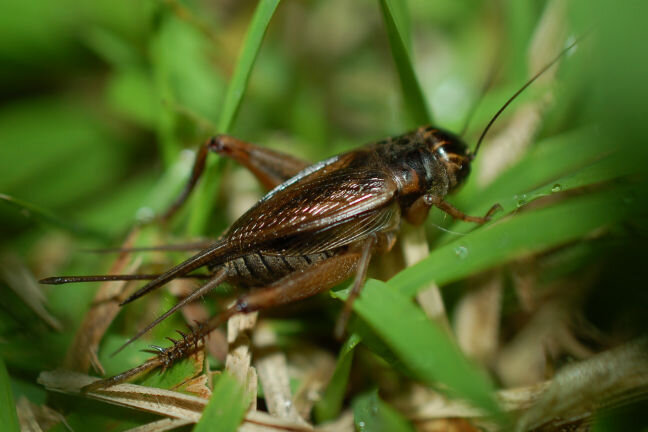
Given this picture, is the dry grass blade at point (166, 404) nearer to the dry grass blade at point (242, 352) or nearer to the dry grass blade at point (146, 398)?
the dry grass blade at point (146, 398)

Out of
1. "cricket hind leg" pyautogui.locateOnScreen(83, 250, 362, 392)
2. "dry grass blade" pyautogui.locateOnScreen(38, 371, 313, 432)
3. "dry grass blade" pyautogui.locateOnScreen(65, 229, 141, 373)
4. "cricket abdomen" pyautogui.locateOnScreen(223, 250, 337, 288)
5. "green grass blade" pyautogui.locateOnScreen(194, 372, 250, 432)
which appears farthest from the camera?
"cricket abdomen" pyautogui.locateOnScreen(223, 250, 337, 288)

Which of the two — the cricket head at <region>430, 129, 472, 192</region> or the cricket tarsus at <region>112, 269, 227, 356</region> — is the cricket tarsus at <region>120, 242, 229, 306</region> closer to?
the cricket tarsus at <region>112, 269, 227, 356</region>

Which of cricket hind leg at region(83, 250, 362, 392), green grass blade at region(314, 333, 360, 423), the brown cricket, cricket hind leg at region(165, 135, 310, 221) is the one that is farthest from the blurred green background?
green grass blade at region(314, 333, 360, 423)

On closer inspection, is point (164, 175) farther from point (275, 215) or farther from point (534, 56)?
point (534, 56)

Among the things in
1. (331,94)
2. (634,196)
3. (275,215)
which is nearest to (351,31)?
(331,94)

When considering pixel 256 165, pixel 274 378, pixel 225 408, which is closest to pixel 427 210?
pixel 256 165

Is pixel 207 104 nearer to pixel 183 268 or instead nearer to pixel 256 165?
pixel 256 165
